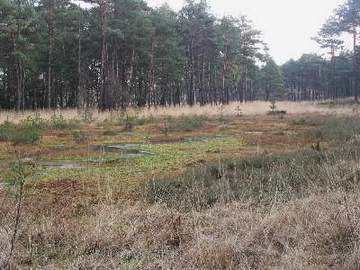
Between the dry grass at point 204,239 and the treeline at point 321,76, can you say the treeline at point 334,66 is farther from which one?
the dry grass at point 204,239

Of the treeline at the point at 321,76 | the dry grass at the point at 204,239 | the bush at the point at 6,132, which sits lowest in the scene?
the dry grass at the point at 204,239

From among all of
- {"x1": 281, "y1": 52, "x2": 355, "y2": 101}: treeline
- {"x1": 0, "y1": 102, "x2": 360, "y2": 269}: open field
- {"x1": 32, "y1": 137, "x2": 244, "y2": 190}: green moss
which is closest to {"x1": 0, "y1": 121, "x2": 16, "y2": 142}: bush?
{"x1": 32, "y1": 137, "x2": 244, "y2": 190}: green moss

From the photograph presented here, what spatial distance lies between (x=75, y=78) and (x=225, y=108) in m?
23.2

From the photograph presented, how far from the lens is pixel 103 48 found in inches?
1411

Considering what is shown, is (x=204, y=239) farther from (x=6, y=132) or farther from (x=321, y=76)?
(x=321, y=76)

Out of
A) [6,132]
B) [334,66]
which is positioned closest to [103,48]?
[6,132]

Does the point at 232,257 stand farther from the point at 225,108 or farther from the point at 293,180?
the point at 225,108

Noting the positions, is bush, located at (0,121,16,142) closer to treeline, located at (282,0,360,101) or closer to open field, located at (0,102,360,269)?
open field, located at (0,102,360,269)

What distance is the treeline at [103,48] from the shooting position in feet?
132

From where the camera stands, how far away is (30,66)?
46531mm

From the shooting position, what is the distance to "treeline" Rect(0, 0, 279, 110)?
40281mm

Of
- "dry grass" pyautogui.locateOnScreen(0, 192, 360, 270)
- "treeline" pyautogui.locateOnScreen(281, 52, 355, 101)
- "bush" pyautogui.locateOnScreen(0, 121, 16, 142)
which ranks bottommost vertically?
"dry grass" pyautogui.locateOnScreen(0, 192, 360, 270)

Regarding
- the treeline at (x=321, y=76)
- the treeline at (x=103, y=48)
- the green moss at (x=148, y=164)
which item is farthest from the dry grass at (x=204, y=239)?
the treeline at (x=321, y=76)

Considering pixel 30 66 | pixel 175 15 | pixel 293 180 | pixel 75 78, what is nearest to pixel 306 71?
pixel 175 15
